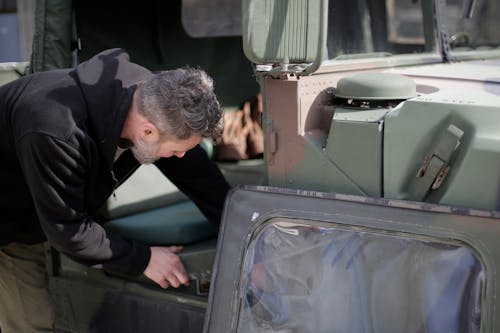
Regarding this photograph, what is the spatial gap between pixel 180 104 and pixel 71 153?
1.08 ft

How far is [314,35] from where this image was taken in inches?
67.5

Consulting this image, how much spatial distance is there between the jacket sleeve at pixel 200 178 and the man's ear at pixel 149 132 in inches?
16.1

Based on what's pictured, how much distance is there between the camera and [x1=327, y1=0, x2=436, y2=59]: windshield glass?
2316mm

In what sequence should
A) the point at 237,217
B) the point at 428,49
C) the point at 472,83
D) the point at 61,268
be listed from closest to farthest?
the point at 237,217
the point at 472,83
the point at 61,268
the point at 428,49

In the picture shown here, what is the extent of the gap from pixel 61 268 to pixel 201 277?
0.59 metres

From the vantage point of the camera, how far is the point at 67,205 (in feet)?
6.67

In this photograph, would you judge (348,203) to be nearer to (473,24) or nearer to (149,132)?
(149,132)

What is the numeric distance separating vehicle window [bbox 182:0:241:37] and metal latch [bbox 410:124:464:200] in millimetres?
2158

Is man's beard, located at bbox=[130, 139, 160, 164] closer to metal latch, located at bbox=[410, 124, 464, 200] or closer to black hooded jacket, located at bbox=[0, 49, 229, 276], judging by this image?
black hooded jacket, located at bbox=[0, 49, 229, 276]

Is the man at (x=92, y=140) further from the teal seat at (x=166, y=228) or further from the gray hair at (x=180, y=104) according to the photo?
the teal seat at (x=166, y=228)

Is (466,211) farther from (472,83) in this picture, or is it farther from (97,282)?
(97,282)

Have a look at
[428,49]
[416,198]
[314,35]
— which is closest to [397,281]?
[416,198]

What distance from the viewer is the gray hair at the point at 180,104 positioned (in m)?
1.98

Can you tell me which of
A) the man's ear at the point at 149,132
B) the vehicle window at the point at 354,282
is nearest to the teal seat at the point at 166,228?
the man's ear at the point at 149,132
